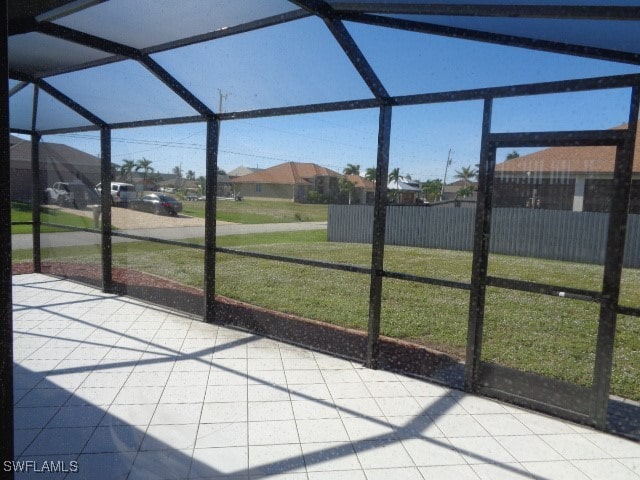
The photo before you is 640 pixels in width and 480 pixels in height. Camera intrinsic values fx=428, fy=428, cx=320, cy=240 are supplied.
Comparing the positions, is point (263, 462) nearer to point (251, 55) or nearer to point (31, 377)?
point (31, 377)

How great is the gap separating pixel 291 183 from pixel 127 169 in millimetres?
2987

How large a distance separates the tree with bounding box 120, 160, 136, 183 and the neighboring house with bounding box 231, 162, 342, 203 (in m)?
1.95

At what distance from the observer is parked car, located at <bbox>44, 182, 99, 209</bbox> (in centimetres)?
727

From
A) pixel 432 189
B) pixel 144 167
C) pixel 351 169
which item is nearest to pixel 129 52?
pixel 351 169

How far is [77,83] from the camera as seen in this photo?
16.6 feet

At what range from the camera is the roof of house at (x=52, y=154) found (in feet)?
22.5

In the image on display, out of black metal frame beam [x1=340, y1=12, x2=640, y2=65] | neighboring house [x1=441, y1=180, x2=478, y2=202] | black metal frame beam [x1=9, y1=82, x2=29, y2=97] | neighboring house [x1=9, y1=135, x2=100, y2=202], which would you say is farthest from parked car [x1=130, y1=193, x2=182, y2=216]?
black metal frame beam [x1=340, y1=12, x2=640, y2=65]

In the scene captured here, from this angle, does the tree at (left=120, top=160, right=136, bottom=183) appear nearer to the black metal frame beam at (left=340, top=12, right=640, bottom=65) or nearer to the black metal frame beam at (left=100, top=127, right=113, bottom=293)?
the black metal frame beam at (left=100, top=127, right=113, bottom=293)

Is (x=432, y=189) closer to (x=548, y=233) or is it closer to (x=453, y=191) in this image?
(x=453, y=191)

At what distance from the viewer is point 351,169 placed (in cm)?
466

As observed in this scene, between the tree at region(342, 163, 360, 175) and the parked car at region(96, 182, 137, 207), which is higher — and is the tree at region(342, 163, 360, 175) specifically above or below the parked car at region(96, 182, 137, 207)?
above

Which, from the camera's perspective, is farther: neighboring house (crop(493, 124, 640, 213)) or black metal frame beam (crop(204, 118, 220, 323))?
black metal frame beam (crop(204, 118, 220, 323))

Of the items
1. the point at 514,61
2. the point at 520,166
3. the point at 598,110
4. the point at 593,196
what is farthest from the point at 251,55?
the point at 593,196

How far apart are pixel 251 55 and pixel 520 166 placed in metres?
2.30
